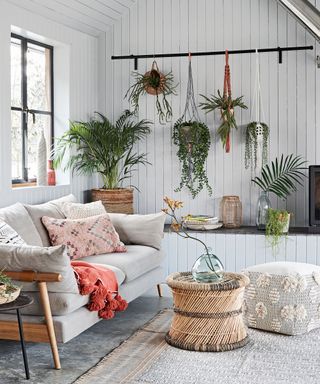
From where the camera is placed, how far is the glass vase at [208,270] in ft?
14.8

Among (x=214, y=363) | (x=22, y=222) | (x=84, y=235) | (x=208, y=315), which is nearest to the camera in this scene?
(x=214, y=363)

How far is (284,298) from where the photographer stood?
4.74 m

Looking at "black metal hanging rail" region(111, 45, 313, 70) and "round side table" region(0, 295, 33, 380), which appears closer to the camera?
"round side table" region(0, 295, 33, 380)

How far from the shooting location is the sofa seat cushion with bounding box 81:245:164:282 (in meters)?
5.08

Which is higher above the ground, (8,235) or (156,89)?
(156,89)

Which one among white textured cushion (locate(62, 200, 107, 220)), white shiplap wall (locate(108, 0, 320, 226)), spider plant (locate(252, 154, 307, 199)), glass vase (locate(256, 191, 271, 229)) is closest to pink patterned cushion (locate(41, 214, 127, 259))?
white textured cushion (locate(62, 200, 107, 220))

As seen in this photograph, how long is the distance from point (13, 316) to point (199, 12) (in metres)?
4.01

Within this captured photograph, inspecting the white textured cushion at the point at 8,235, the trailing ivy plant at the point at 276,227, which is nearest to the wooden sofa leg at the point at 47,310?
the white textured cushion at the point at 8,235

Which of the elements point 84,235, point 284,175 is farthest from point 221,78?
point 84,235

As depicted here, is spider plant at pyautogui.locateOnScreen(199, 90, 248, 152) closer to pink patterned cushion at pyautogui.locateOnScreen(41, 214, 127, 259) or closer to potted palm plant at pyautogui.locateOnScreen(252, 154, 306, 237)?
potted palm plant at pyautogui.locateOnScreen(252, 154, 306, 237)

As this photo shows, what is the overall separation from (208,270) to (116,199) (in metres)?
2.48

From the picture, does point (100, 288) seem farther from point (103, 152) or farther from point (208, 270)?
point (103, 152)

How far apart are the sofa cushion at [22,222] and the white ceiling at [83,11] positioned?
5.64 feet

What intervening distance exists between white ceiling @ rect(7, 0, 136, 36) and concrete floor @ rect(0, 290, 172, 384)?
2.62 meters
